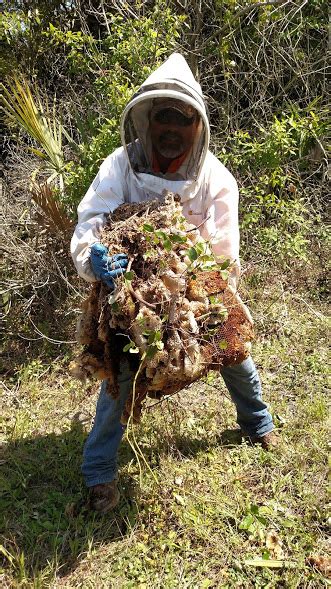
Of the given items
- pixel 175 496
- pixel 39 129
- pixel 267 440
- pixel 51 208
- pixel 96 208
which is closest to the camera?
pixel 96 208

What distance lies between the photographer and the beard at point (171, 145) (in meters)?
2.33

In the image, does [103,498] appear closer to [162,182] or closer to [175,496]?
[175,496]

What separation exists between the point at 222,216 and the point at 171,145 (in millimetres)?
427

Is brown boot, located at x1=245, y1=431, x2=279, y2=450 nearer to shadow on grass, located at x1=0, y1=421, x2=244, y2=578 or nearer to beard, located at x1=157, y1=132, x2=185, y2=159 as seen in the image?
shadow on grass, located at x1=0, y1=421, x2=244, y2=578

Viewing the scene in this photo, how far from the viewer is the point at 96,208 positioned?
225 centimetres

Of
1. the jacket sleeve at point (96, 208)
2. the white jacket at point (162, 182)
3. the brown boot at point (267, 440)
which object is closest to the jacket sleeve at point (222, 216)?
the white jacket at point (162, 182)

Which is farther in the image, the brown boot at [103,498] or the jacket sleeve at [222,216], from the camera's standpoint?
the brown boot at [103,498]

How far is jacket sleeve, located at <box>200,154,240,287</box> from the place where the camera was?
229 centimetres

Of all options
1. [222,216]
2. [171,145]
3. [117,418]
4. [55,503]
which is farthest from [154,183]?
[55,503]

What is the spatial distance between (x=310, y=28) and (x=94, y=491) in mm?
5251

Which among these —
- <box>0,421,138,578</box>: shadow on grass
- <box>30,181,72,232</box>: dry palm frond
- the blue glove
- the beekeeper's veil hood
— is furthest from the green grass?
the beekeeper's veil hood

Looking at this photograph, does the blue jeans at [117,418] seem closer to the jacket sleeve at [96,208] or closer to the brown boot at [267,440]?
the brown boot at [267,440]

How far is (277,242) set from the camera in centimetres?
461

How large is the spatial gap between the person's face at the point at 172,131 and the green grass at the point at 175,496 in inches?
59.6
